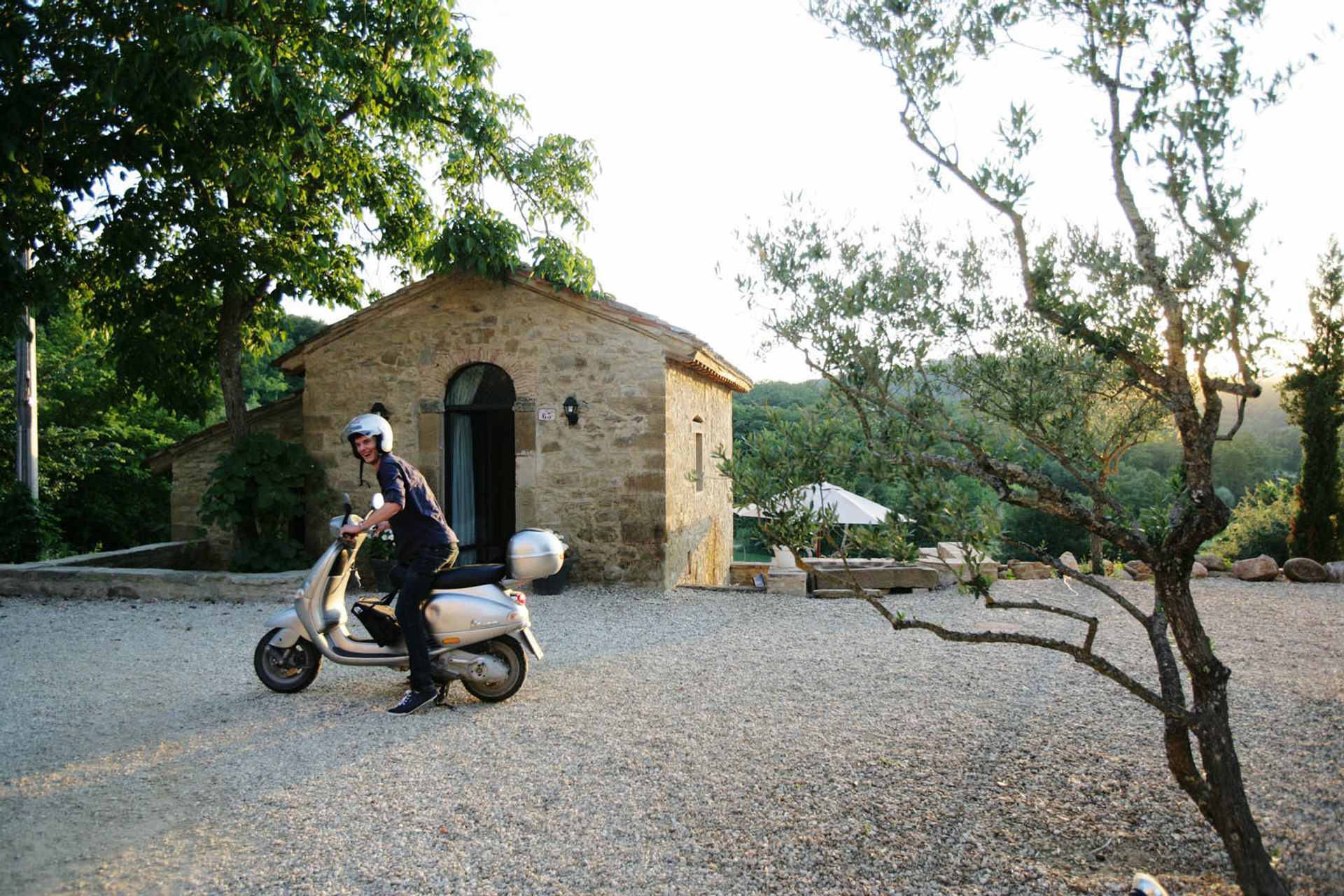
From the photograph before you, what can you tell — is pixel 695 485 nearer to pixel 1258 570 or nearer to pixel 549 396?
pixel 549 396

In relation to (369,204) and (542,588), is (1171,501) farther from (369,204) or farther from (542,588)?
(369,204)

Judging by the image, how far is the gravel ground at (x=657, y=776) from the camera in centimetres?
339

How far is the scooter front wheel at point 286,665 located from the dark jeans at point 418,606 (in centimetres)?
94

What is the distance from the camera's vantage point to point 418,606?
5414mm

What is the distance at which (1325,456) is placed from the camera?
12430mm

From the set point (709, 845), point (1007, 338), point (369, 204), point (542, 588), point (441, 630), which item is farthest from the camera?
point (369, 204)

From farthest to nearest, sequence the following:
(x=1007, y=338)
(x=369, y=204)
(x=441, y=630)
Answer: (x=369, y=204)
(x=441, y=630)
(x=1007, y=338)

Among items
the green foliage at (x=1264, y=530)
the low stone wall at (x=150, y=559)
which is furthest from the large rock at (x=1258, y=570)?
the low stone wall at (x=150, y=559)

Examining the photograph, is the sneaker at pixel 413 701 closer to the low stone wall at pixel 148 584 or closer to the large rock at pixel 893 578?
the low stone wall at pixel 148 584

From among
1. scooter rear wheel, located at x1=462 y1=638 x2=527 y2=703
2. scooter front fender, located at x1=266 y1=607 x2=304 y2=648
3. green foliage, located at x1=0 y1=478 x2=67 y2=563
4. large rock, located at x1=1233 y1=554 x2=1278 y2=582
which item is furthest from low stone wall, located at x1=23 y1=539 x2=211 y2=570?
large rock, located at x1=1233 y1=554 x2=1278 y2=582

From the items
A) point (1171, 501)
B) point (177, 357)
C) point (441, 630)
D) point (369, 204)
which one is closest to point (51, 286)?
point (177, 357)

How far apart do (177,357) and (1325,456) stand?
15.6m

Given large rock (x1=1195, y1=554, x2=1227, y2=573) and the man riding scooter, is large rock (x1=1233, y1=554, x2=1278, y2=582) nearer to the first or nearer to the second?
large rock (x1=1195, y1=554, x2=1227, y2=573)

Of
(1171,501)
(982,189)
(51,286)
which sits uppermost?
(51,286)
